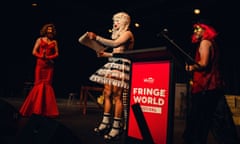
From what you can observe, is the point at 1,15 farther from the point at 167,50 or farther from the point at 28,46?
the point at 167,50

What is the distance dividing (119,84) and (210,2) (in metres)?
8.12

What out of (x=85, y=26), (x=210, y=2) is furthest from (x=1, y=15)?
(x=210, y=2)

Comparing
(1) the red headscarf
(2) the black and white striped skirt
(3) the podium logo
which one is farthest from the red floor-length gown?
(3) the podium logo

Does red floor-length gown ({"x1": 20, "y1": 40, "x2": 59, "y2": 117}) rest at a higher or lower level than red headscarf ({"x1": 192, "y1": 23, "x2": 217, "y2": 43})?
lower

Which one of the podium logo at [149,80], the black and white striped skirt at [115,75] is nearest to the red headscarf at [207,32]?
the black and white striped skirt at [115,75]

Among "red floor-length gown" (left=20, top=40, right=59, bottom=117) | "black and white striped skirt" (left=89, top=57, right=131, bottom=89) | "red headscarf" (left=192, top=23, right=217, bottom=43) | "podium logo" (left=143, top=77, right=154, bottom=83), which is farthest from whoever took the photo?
"red floor-length gown" (left=20, top=40, right=59, bottom=117)

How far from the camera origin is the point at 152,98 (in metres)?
2.39

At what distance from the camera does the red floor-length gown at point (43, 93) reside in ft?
18.5

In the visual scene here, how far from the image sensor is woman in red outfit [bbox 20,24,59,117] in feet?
18.5

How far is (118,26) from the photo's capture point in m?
4.17

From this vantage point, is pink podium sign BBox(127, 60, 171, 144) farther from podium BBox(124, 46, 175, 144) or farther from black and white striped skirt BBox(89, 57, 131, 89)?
black and white striped skirt BBox(89, 57, 131, 89)

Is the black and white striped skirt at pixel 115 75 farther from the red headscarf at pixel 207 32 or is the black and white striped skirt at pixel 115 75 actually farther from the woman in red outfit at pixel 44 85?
the woman in red outfit at pixel 44 85

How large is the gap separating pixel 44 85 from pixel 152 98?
3803mm

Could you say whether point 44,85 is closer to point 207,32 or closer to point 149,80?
point 207,32
